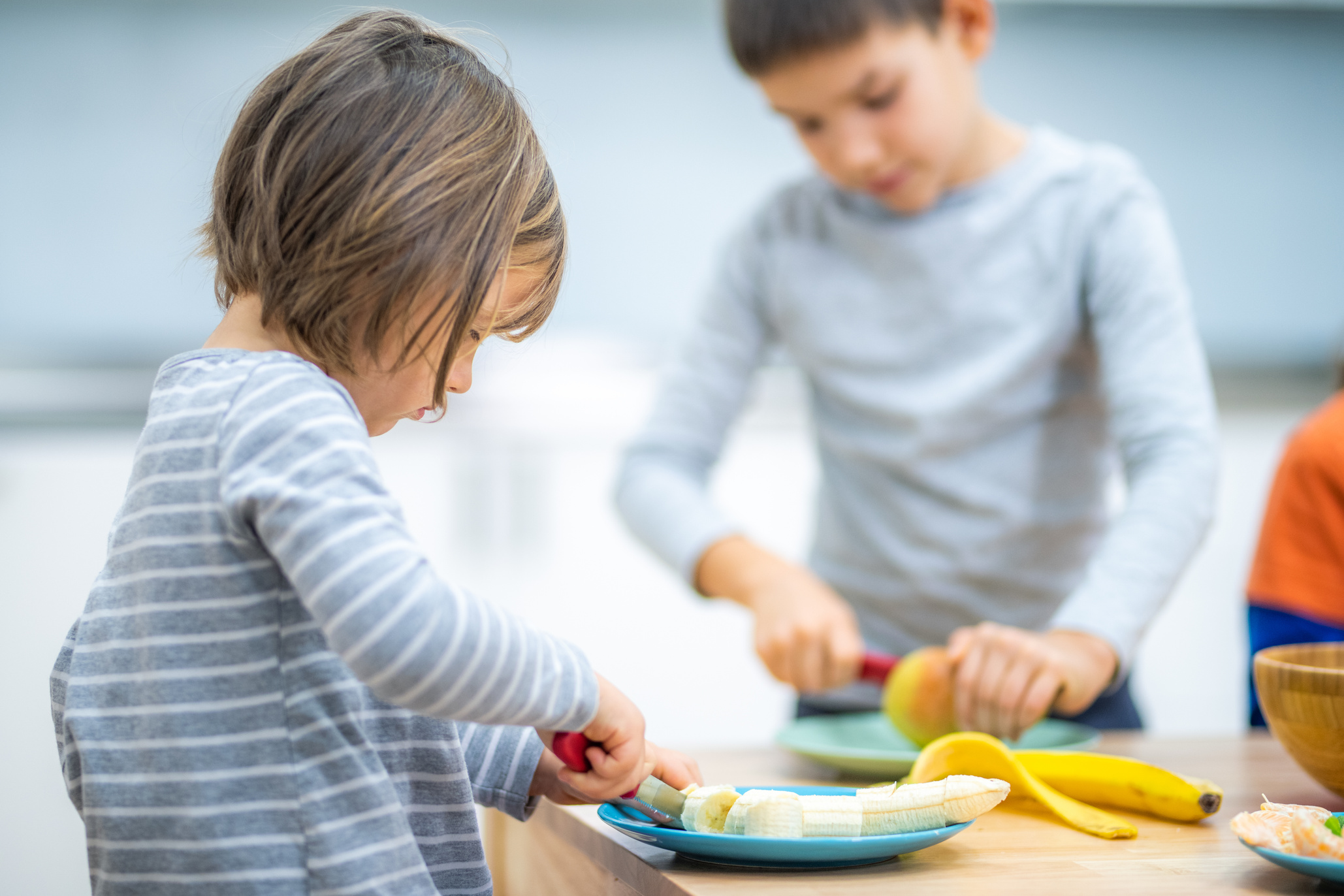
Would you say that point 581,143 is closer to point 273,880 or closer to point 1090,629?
point 1090,629

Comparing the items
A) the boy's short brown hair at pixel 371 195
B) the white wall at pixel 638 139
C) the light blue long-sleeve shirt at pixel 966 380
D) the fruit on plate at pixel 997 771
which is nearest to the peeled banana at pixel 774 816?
the fruit on plate at pixel 997 771

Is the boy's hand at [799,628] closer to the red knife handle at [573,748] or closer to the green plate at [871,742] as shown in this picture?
the green plate at [871,742]

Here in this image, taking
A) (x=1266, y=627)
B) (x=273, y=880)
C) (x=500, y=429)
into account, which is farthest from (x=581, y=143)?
(x=273, y=880)

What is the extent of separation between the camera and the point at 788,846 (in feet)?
1.70

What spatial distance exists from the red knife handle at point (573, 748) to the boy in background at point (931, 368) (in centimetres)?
36

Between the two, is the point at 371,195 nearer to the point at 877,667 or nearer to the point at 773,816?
the point at 773,816

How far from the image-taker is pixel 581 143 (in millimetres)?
1921

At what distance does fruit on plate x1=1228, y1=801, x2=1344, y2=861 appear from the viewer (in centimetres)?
51

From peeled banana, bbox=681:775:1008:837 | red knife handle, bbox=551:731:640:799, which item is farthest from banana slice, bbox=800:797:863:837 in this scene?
red knife handle, bbox=551:731:640:799

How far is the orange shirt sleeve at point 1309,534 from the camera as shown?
1082 mm

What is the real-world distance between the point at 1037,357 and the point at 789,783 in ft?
1.64

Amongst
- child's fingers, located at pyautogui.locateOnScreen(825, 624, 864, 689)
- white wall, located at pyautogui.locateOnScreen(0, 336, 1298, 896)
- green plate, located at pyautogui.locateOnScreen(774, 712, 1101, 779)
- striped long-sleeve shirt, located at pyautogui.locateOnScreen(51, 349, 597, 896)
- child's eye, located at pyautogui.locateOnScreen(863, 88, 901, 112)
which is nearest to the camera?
striped long-sleeve shirt, located at pyautogui.locateOnScreen(51, 349, 597, 896)

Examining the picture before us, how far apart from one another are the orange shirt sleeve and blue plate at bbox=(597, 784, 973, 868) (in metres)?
0.69

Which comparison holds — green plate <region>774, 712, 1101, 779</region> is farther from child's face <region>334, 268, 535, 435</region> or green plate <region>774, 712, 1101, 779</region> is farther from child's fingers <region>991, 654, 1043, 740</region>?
child's face <region>334, 268, 535, 435</region>
